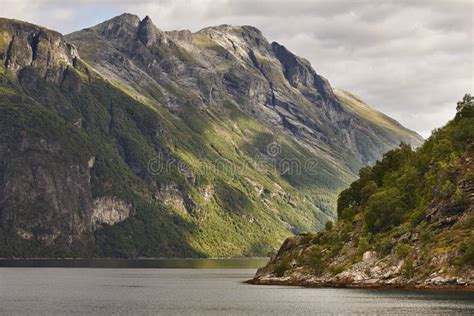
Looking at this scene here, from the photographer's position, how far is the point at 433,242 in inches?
7530

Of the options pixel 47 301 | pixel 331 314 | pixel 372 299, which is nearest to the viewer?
pixel 331 314

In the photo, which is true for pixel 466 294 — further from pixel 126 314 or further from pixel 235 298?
pixel 126 314

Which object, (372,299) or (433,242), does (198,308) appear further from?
(433,242)

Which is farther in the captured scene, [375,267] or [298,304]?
[375,267]

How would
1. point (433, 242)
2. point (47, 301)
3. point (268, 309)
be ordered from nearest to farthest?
point (268, 309) → point (47, 301) → point (433, 242)

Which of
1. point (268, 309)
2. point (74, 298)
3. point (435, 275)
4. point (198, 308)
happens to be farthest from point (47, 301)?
point (435, 275)

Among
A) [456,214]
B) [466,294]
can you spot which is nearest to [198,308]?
[466,294]

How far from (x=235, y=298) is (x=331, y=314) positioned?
146 ft

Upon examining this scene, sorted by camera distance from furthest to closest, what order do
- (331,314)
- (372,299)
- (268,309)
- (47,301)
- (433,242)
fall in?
1. (433,242)
2. (47,301)
3. (372,299)
4. (268,309)
5. (331,314)

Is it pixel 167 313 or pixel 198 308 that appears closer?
pixel 167 313

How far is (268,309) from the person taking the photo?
153 meters

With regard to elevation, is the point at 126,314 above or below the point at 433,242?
below

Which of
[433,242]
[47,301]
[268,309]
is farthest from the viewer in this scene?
[433,242]

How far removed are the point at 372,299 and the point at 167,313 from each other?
133 feet
